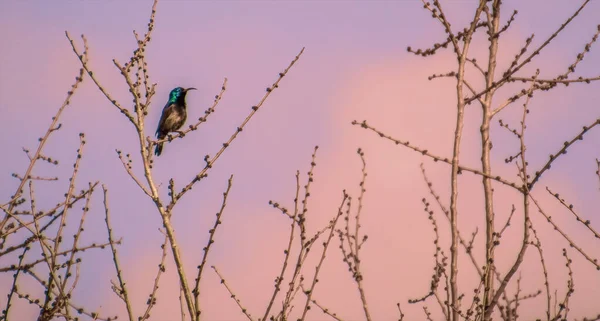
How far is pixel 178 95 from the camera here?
39.6ft

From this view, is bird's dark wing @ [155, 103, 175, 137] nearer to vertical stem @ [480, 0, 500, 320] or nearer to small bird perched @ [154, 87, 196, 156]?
small bird perched @ [154, 87, 196, 156]

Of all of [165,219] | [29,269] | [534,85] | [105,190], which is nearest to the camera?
[165,219]

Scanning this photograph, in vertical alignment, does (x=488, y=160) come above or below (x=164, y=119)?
below

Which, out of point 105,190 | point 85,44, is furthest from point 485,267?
point 85,44

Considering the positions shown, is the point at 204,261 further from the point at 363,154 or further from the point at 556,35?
the point at 556,35

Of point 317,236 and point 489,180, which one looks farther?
point 317,236

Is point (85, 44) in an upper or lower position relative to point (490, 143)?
upper

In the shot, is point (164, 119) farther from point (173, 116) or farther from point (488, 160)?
point (488, 160)

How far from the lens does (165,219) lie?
4.01 metres

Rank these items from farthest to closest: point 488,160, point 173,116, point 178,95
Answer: point 178,95
point 173,116
point 488,160

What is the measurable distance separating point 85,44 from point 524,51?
3.55 meters

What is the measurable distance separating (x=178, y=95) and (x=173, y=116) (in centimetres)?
65

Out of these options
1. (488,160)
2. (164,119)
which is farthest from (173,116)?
(488,160)

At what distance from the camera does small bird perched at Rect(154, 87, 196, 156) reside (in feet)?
37.6
